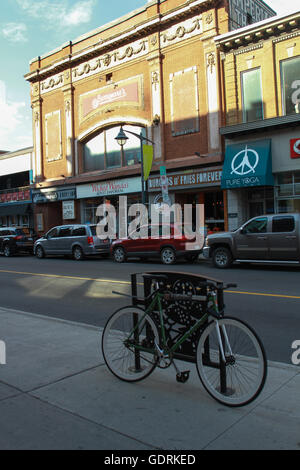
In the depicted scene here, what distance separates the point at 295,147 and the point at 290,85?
3133 mm

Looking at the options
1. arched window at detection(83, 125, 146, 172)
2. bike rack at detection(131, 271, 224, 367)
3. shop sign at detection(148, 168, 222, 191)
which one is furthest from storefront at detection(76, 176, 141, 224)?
bike rack at detection(131, 271, 224, 367)

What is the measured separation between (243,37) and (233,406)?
20681mm

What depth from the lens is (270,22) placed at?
64.4 feet

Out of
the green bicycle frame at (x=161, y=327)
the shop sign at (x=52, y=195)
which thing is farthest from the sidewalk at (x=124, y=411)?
the shop sign at (x=52, y=195)

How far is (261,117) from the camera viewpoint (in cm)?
2070

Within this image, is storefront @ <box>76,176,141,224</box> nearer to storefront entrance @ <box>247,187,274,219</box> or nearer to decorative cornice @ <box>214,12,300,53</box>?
storefront entrance @ <box>247,187,274,219</box>

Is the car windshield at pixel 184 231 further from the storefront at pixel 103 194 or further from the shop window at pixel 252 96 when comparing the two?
the storefront at pixel 103 194

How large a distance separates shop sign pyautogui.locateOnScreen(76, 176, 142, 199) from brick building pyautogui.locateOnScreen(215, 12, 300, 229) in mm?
6561

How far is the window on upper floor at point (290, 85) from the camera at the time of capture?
19594 millimetres

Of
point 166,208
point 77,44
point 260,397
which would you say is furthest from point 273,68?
point 260,397

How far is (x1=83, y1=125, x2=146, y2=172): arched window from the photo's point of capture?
26.4m

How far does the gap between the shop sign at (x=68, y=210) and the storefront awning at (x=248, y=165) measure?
12.8 meters

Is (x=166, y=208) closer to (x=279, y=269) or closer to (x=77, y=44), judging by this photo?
(x=279, y=269)

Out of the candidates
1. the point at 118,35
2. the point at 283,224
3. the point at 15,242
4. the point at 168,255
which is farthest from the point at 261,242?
the point at 118,35
